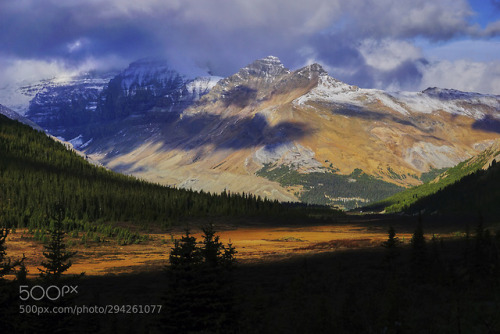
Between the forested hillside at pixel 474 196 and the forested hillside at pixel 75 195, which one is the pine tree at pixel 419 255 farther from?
the forested hillside at pixel 474 196

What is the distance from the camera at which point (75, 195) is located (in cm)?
14300

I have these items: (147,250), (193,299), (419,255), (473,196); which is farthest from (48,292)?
(473,196)

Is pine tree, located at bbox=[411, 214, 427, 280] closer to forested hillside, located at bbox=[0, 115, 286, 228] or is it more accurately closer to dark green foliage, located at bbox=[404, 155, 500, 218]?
forested hillside, located at bbox=[0, 115, 286, 228]

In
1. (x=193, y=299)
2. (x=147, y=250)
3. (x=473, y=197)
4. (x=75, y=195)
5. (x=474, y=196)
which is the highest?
(x=474, y=196)

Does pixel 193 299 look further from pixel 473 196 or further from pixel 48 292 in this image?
pixel 473 196

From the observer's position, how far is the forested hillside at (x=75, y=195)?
427ft

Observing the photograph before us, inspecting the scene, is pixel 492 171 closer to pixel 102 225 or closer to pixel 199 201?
pixel 199 201

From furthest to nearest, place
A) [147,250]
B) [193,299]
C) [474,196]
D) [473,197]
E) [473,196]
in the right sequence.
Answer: [473,196] → [473,197] → [474,196] → [147,250] → [193,299]

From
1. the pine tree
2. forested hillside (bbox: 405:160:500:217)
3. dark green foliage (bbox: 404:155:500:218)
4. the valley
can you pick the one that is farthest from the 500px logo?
dark green foliage (bbox: 404:155:500:218)

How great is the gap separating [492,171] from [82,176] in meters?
135

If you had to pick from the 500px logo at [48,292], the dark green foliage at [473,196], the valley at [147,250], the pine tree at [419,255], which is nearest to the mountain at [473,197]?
the dark green foliage at [473,196]

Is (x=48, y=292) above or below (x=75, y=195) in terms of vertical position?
below

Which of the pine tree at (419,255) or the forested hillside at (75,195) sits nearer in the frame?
the pine tree at (419,255)

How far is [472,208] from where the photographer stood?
16125cm
